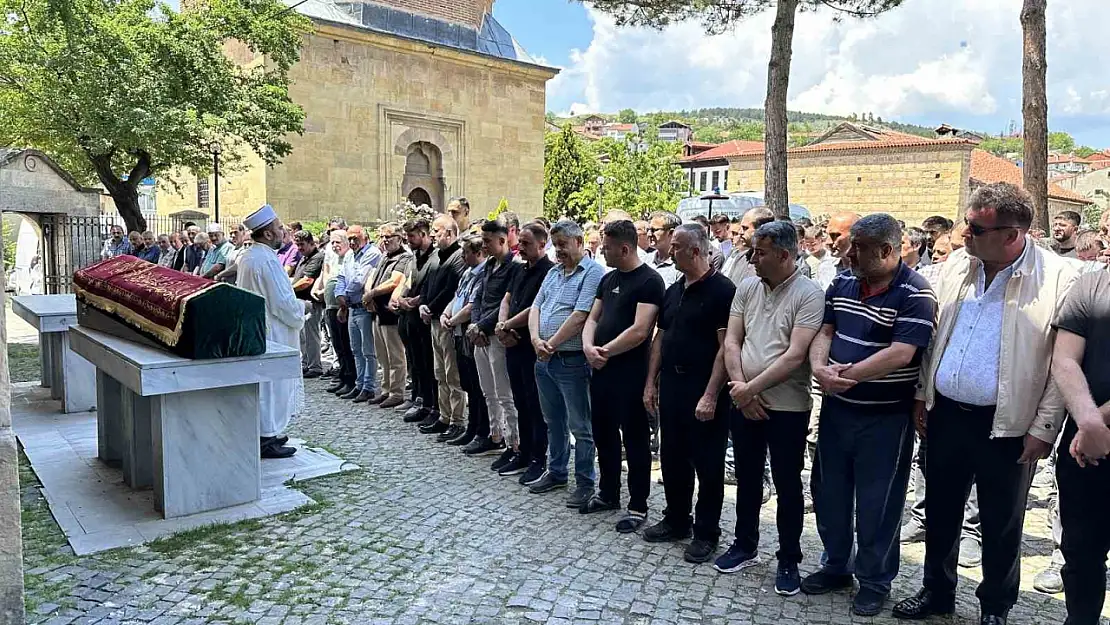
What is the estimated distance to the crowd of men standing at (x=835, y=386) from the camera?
131 inches

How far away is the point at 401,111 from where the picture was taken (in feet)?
91.5

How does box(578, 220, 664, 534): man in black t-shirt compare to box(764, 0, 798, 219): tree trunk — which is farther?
box(764, 0, 798, 219): tree trunk

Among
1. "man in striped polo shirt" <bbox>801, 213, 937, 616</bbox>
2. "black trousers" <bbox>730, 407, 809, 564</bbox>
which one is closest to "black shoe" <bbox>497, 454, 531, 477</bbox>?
"black trousers" <bbox>730, 407, 809, 564</bbox>

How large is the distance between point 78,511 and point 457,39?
90.1ft

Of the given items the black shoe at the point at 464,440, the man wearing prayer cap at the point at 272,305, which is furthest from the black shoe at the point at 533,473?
the man wearing prayer cap at the point at 272,305

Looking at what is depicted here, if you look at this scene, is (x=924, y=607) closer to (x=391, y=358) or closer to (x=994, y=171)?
(x=391, y=358)

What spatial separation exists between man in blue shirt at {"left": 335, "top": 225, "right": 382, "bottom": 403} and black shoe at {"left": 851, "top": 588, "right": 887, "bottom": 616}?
235 inches

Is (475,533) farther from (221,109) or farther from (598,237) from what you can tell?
(221,109)

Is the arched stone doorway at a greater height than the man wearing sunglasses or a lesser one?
greater

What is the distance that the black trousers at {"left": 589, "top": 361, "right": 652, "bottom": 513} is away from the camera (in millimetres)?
4992

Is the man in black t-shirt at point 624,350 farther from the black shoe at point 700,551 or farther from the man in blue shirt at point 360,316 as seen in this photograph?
the man in blue shirt at point 360,316

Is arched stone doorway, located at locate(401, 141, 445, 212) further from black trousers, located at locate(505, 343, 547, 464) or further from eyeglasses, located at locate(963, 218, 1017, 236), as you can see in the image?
eyeglasses, located at locate(963, 218, 1017, 236)

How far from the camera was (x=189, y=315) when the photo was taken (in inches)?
194

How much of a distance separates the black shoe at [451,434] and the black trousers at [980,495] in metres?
4.26
